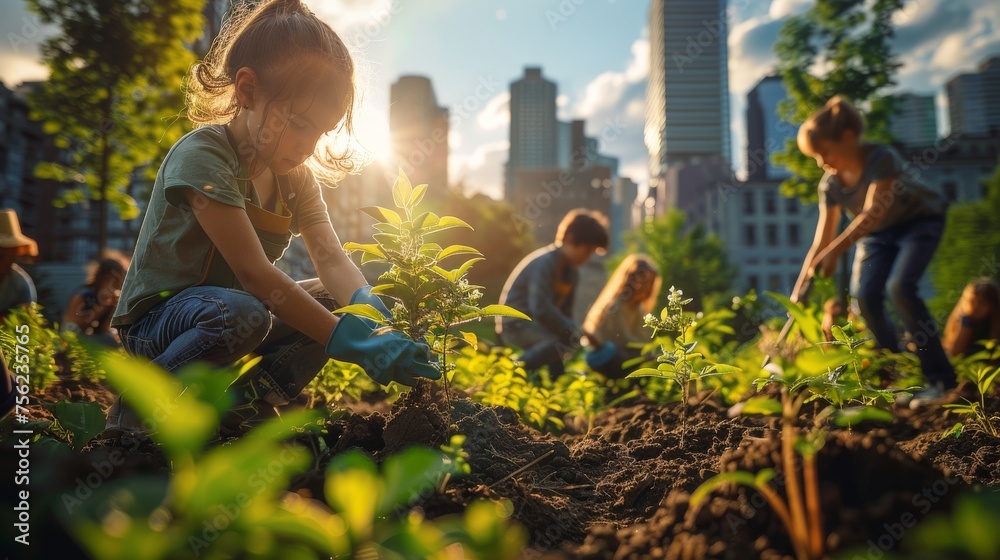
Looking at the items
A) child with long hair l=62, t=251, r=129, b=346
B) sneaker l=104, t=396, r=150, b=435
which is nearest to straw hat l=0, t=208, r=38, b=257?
child with long hair l=62, t=251, r=129, b=346

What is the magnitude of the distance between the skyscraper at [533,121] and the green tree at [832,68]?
141 m

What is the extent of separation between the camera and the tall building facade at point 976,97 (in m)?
85.9

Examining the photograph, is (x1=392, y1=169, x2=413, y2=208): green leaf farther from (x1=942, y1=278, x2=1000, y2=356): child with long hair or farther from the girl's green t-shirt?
(x1=942, y1=278, x2=1000, y2=356): child with long hair

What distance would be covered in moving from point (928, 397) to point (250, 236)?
367cm

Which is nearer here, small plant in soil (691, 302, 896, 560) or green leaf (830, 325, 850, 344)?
small plant in soil (691, 302, 896, 560)

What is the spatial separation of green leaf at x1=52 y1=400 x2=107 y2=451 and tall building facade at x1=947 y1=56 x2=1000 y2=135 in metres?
107

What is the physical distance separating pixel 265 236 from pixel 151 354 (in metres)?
0.61

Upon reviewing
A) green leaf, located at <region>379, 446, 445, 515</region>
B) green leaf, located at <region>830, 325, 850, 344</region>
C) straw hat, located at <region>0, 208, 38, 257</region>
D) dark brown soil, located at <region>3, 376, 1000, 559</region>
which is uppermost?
straw hat, located at <region>0, 208, 38, 257</region>

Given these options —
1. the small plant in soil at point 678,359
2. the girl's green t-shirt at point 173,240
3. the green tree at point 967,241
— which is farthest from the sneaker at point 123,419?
the green tree at point 967,241

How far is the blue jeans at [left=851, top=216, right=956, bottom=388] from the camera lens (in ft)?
11.9

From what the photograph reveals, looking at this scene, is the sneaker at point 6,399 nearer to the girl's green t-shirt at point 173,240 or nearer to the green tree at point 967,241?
the girl's green t-shirt at point 173,240

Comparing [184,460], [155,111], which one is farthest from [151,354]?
[155,111]

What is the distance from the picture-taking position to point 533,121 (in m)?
161

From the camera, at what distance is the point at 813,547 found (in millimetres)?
798
